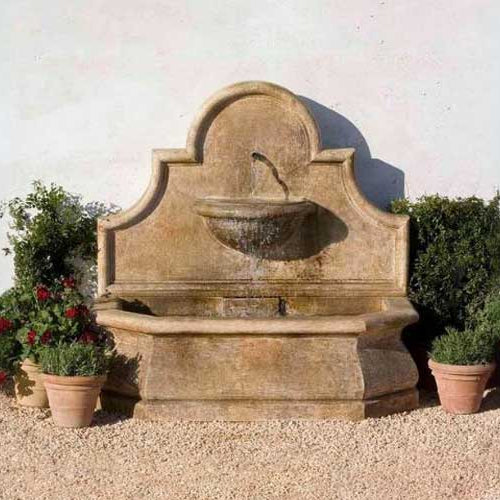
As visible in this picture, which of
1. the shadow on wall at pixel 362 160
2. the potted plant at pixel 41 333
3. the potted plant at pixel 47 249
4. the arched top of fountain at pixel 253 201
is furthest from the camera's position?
the shadow on wall at pixel 362 160

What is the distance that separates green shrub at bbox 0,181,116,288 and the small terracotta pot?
2.66 m

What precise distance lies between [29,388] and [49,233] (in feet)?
3.98

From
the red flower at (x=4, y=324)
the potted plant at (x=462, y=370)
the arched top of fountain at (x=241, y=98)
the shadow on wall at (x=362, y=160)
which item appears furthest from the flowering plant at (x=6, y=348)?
the potted plant at (x=462, y=370)

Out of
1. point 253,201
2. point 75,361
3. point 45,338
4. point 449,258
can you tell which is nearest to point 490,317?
point 449,258

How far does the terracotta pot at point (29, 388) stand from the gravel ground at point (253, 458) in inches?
5.1

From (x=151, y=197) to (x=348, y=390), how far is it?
207cm

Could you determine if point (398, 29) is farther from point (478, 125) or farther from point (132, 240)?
point (132, 240)

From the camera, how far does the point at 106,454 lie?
23.6 ft

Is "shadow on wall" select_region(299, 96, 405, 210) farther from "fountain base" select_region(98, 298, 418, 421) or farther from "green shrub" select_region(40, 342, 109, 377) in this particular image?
"green shrub" select_region(40, 342, 109, 377)

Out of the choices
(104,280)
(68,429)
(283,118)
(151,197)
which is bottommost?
(68,429)

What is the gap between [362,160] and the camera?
900cm

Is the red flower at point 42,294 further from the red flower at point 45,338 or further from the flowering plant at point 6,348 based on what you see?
the red flower at point 45,338

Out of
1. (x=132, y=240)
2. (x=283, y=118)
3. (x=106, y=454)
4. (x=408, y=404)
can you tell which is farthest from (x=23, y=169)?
(x=408, y=404)

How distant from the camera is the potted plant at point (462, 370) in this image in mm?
8070
